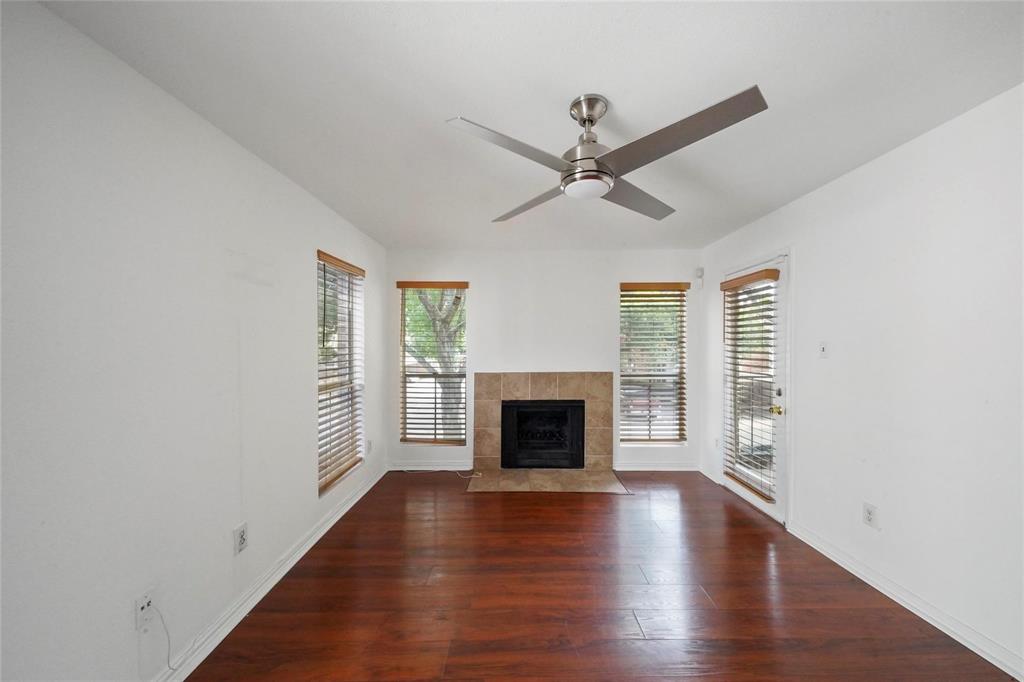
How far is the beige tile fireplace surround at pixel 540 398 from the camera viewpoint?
4043 millimetres

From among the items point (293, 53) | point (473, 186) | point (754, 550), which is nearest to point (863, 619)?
point (754, 550)

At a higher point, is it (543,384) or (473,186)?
(473,186)

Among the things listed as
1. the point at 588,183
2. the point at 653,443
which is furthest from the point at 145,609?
the point at 653,443

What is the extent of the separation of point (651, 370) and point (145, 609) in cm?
403

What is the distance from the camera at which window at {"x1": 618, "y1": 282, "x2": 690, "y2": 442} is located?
411 cm

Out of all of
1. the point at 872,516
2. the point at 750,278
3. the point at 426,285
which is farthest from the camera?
the point at 426,285

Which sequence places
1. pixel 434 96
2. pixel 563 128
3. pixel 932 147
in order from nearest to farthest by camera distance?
pixel 434 96, pixel 563 128, pixel 932 147

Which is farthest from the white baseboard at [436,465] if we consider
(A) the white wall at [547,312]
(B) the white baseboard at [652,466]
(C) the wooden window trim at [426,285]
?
(C) the wooden window trim at [426,285]

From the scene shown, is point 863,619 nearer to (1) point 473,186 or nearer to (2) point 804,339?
(2) point 804,339

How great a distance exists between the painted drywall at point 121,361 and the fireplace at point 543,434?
2358 millimetres

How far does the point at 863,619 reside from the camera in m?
1.87

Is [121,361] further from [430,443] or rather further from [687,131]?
[430,443]

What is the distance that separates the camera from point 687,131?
131 cm

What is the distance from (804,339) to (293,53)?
3232 mm
